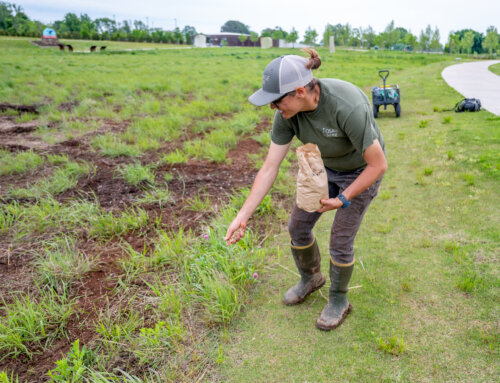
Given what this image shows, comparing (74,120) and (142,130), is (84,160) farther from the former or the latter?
(74,120)

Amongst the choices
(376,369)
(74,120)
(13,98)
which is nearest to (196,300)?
(376,369)

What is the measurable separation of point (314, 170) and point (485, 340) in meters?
1.48

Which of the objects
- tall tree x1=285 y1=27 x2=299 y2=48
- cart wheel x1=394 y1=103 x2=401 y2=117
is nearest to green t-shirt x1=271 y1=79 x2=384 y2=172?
cart wheel x1=394 y1=103 x2=401 y2=117

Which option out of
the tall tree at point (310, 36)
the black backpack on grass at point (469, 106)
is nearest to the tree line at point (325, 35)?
the tall tree at point (310, 36)

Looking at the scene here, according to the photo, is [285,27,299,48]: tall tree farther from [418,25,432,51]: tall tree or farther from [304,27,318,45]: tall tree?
[418,25,432,51]: tall tree

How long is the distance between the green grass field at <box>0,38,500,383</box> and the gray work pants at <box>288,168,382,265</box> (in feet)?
1.85

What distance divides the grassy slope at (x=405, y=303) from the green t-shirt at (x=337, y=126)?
3.59 feet

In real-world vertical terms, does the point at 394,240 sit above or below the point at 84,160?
below

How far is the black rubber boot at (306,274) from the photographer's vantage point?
2484 mm

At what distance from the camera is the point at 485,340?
212 cm

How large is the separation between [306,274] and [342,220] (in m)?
0.68

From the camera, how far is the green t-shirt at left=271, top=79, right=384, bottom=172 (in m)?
1.77

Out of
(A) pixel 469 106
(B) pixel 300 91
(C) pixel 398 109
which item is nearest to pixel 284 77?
(B) pixel 300 91

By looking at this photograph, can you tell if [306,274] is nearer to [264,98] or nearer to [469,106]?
[264,98]
